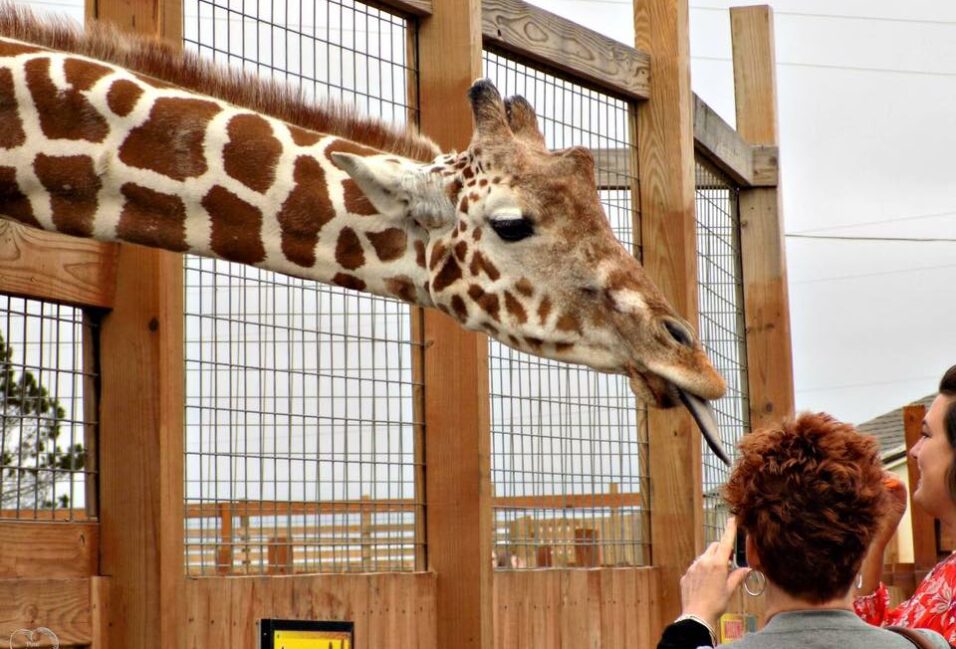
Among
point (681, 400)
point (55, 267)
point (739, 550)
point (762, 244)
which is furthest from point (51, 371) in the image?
point (762, 244)

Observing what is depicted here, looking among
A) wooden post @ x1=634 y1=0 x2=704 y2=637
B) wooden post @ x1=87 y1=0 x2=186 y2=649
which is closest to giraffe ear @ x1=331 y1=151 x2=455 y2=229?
wooden post @ x1=87 y1=0 x2=186 y2=649

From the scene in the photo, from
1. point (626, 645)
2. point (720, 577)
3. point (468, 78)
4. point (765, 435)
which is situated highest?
point (468, 78)

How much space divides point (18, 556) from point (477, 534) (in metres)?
1.57

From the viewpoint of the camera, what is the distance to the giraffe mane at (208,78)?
4152mm

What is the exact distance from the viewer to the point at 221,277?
450cm

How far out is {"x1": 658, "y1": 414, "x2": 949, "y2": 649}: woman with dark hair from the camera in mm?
2324

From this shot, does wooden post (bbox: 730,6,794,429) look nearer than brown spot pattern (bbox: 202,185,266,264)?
No

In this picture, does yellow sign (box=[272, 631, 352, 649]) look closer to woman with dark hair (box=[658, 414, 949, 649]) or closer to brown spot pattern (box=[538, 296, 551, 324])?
brown spot pattern (box=[538, 296, 551, 324])

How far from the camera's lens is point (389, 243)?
402 centimetres

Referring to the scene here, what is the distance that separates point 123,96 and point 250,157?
37 centimetres

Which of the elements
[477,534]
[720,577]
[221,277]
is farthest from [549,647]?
[720,577]

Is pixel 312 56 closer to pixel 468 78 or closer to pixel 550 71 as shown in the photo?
pixel 468 78

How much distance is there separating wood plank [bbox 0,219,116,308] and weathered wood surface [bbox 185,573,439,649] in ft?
2.84

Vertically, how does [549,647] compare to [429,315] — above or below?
below
